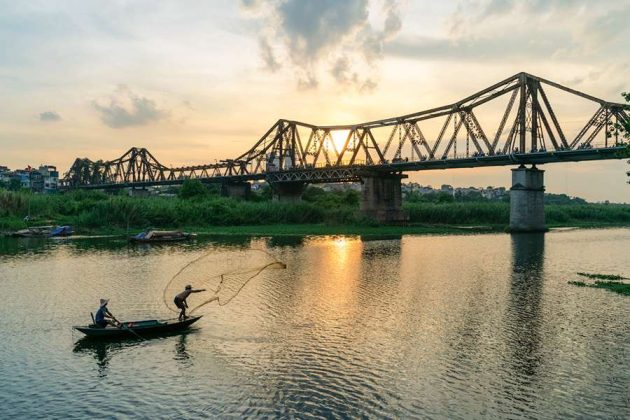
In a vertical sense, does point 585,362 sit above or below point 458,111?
below

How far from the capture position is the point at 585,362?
21109mm

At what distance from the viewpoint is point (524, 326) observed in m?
26.7

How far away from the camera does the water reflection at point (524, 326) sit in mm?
19469

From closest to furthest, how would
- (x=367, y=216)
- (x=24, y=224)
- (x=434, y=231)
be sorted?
1. (x=24, y=224)
2. (x=434, y=231)
3. (x=367, y=216)

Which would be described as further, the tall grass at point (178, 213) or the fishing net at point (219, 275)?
the tall grass at point (178, 213)

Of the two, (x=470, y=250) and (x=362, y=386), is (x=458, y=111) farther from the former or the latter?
(x=362, y=386)

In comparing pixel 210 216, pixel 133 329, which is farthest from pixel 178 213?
pixel 133 329

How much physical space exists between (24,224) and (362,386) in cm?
8033

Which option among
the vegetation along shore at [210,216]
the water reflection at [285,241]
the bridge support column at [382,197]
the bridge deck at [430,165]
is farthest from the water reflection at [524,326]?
the bridge support column at [382,197]

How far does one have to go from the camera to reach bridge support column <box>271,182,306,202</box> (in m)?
150

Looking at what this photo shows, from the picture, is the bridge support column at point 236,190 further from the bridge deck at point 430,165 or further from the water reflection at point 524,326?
the water reflection at point 524,326

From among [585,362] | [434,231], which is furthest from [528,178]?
[585,362]

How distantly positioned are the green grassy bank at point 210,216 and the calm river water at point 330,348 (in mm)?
45126

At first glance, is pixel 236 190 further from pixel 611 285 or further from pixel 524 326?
pixel 524 326
